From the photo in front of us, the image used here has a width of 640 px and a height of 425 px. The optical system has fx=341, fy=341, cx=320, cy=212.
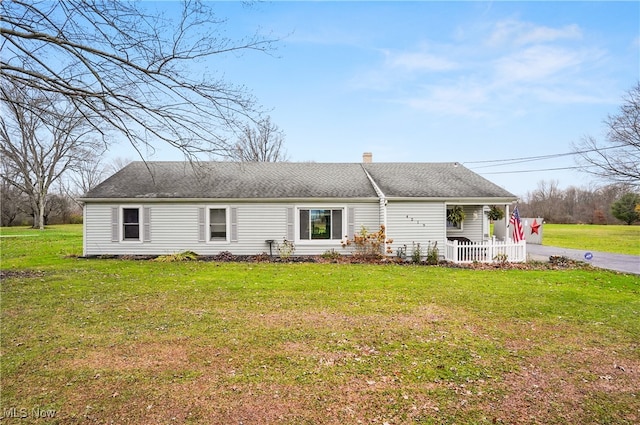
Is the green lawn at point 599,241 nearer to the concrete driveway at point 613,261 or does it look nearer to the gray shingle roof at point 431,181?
the concrete driveway at point 613,261

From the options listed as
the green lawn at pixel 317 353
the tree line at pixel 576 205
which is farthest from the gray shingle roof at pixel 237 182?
the tree line at pixel 576 205

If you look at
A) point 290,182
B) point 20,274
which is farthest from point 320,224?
point 20,274

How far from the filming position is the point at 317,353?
15.3 ft

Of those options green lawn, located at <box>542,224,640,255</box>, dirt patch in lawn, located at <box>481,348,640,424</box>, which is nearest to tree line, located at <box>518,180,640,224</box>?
green lawn, located at <box>542,224,640,255</box>

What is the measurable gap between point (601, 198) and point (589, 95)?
36474mm

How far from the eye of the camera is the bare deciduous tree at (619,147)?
71.5 feet

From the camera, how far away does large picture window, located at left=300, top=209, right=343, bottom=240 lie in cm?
1425

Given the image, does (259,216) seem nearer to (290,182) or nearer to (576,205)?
(290,182)

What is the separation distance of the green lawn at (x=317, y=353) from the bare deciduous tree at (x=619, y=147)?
19260 mm

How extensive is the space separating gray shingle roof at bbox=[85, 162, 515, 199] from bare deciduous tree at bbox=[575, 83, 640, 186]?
13.5 m

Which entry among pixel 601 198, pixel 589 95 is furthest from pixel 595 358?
pixel 601 198

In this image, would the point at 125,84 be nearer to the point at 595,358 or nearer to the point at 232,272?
the point at 232,272

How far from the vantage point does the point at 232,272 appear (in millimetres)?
10773

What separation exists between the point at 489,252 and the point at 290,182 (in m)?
8.64
